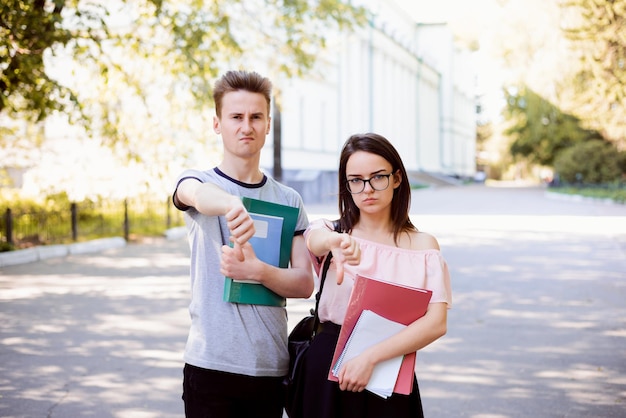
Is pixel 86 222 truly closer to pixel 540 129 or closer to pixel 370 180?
pixel 370 180

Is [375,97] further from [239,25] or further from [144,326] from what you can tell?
[144,326]

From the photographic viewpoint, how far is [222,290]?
2.73 metres

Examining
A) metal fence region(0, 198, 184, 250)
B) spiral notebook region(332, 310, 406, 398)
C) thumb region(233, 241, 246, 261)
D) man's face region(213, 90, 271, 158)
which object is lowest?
metal fence region(0, 198, 184, 250)

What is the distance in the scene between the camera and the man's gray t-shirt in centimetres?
269

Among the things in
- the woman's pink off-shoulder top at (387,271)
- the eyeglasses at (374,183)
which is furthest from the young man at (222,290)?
the eyeglasses at (374,183)

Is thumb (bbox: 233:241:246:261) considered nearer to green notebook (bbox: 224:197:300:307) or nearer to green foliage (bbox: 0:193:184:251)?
green notebook (bbox: 224:197:300:307)

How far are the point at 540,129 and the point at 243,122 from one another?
45165 millimetres

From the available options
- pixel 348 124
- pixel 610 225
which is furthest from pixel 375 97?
pixel 610 225

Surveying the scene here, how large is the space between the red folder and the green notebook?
0.32m

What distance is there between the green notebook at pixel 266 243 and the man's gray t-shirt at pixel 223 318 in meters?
0.05

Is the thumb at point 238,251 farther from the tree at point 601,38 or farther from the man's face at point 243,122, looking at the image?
the tree at point 601,38

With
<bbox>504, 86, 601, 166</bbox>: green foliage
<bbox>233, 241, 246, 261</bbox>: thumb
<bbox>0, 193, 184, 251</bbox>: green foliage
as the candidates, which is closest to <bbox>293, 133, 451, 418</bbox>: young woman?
<bbox>233, 241, 246, 261</bbox>: thumb

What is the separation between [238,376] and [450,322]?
20.3 feet

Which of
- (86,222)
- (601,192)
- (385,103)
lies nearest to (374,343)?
(86,222)
